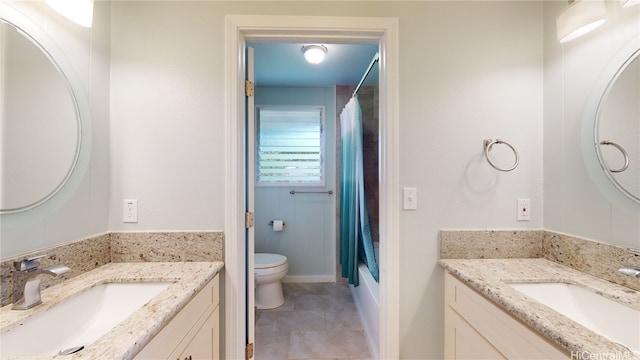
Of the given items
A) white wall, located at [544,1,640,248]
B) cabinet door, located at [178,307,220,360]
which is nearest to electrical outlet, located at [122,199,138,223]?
cabinet door, located at [178,307,220,360]

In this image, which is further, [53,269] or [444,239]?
[444,239]

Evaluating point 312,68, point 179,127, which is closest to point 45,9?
point 179,127

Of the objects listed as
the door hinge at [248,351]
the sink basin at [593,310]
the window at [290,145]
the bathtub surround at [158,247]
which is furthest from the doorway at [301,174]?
the sink basin at [593,310]

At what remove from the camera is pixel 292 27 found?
1.33 meters

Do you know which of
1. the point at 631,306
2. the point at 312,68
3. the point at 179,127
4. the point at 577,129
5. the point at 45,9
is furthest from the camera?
the point at 312,68

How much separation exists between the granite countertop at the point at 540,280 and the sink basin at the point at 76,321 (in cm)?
132

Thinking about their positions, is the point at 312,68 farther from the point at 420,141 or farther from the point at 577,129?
the point at 577,129

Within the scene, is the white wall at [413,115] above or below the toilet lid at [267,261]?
above

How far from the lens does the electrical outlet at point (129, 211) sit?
51.2 inches

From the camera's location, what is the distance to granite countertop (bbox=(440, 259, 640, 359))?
25.6 inches

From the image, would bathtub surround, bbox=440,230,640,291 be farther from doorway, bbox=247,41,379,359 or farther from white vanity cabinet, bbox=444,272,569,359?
doorway, bbox=247,41,379,359

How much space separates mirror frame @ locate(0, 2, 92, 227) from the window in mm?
1932

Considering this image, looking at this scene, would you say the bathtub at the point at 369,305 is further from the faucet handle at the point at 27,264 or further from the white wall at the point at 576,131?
the faucet handle at the point at 27,264

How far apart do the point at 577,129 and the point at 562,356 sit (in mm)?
1022
